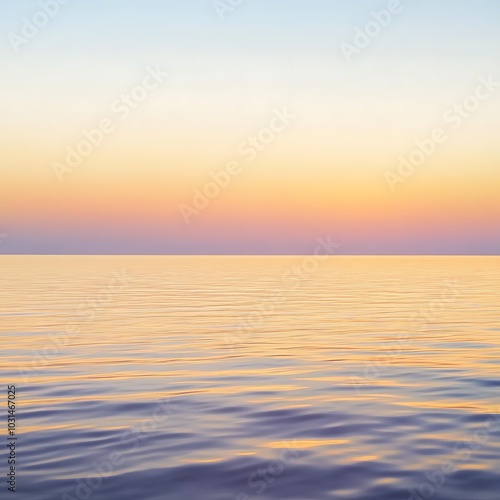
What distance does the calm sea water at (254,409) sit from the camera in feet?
31.6

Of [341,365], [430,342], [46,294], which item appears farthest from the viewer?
[46,294]

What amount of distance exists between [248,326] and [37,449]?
18.5 metres

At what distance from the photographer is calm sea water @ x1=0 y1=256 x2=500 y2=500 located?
379 inches

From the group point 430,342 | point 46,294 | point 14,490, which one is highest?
point 46,294

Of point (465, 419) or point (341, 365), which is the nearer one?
point (465, 419)

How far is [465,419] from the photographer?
13039mm

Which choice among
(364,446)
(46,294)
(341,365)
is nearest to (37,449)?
(364,446)

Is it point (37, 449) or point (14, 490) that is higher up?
point (37, 449)

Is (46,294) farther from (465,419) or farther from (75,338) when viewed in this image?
(465,419)

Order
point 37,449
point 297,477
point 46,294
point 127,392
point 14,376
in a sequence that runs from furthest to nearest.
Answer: point 46,294, point 14,376, point 127,392, point 37,449, point 297,477

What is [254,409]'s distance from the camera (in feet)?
46.3

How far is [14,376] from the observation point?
701 inches

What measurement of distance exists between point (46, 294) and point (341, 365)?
34.9m

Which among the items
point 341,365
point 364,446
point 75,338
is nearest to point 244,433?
point 364,446
